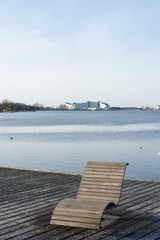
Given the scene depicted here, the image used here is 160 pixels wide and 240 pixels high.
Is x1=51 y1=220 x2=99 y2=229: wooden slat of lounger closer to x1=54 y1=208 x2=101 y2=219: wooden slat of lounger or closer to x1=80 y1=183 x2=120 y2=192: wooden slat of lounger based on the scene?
x1=54 y1=208 x2=101 y2=219: wooden slat of lounger

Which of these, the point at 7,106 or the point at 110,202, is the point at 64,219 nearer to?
the point at 110,202

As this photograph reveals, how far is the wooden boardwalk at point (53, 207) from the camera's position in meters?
5.09

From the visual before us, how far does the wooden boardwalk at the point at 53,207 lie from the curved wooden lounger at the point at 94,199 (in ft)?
0.48

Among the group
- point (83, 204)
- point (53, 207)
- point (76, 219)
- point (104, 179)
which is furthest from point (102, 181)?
point (76, 219)

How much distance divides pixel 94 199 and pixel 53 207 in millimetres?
894

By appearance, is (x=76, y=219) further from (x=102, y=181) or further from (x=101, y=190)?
(x=102, y=181)

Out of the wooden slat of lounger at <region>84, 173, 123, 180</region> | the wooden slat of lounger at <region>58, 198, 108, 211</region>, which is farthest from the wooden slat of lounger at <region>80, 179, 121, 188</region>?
the wooden slat of lounger at <region>58, 198, 108, 211</region>

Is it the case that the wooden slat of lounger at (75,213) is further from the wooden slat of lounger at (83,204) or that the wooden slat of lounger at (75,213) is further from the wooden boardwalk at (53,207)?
the wooden boardwalk at (53,207)

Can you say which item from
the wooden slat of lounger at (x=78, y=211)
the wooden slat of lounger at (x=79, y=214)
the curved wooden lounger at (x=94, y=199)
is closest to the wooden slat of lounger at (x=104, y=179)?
the curved wooden lounger at (x=94, y=199)

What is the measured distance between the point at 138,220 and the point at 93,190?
0.99 metres

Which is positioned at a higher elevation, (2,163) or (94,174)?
(94,174)

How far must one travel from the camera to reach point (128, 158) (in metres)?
22.7

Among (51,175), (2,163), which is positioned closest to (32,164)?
(2,163)

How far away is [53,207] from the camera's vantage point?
6496 mm
